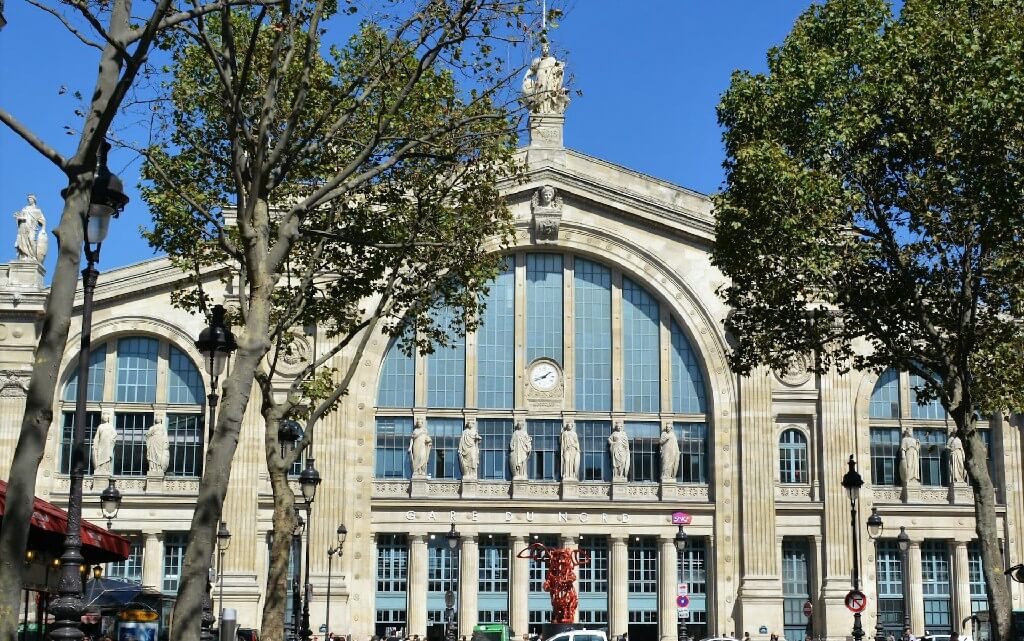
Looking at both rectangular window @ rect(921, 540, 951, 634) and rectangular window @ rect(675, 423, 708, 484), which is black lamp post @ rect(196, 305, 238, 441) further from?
rectangular window @ rect(921, 540, 951, 634)

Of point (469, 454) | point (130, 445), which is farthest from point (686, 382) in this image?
point (130, 445)

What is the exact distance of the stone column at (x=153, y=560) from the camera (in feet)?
161

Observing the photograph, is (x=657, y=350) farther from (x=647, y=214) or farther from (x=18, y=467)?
(x=18, y=467)

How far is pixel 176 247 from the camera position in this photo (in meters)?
30.7

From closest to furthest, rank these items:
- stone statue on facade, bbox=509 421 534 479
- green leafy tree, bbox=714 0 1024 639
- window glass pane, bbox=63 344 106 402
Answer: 1. green leafy tree, bbox=714 0 1024 639
2. window glass pane, bbox=63 344 106 402
3. stone statue on facade, bbox=509 421 534 479

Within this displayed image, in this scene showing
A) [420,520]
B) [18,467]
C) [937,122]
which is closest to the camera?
[18,467]

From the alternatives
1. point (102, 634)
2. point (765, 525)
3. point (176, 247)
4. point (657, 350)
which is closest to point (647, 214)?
point (657, 350)

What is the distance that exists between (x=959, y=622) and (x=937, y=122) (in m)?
29.6

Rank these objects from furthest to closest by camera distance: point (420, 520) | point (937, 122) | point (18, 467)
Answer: point (420, 520), point (937, 122), point (18, 467)

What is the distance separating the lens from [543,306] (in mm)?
52188

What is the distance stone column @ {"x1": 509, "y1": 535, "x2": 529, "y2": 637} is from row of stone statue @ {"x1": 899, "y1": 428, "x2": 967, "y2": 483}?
14.9 m

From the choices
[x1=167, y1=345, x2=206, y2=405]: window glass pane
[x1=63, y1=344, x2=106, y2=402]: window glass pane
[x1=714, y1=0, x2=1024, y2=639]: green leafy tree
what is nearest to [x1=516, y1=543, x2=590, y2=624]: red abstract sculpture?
[x1=167, y1=345, x2=206, y2=405]: window glass pane

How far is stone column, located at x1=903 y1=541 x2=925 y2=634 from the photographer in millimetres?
50562

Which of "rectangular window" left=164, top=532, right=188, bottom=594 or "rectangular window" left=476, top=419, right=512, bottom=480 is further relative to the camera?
"rectangular window" left=476, top=419, right=512, bottom=480
